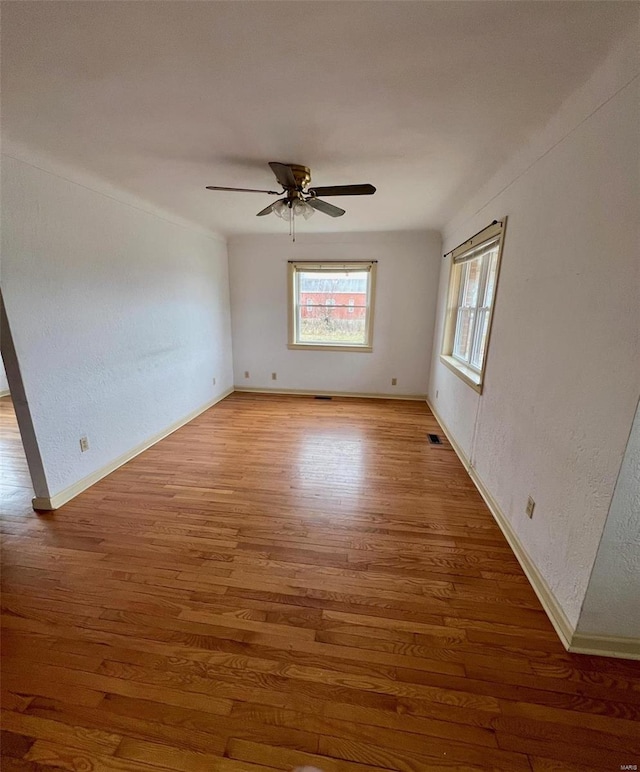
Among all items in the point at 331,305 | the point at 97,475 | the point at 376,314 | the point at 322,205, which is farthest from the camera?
the point at 331,305

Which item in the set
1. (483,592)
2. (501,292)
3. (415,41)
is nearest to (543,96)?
(415,41)

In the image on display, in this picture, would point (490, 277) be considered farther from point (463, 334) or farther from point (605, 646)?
point (605, 646)

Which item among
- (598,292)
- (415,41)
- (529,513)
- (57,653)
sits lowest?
(57,653)

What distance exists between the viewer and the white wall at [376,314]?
4570 mm

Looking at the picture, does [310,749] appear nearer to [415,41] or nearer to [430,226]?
[415,41]

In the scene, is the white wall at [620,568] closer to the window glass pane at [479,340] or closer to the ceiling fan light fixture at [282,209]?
the window glass pane at [479,340]

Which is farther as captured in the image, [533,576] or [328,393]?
[328,393]

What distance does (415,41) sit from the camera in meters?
1.17

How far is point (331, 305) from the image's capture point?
4934mm

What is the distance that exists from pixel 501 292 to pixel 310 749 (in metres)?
2.71

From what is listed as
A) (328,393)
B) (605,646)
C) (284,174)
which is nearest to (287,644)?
(605,646)

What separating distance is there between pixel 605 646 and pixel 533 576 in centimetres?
36

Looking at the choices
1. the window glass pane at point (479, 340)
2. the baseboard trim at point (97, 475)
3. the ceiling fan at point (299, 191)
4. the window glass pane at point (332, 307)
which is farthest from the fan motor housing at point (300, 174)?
the baseboard trim at point (97, 475)

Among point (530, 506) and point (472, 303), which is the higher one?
point (472, 303)
